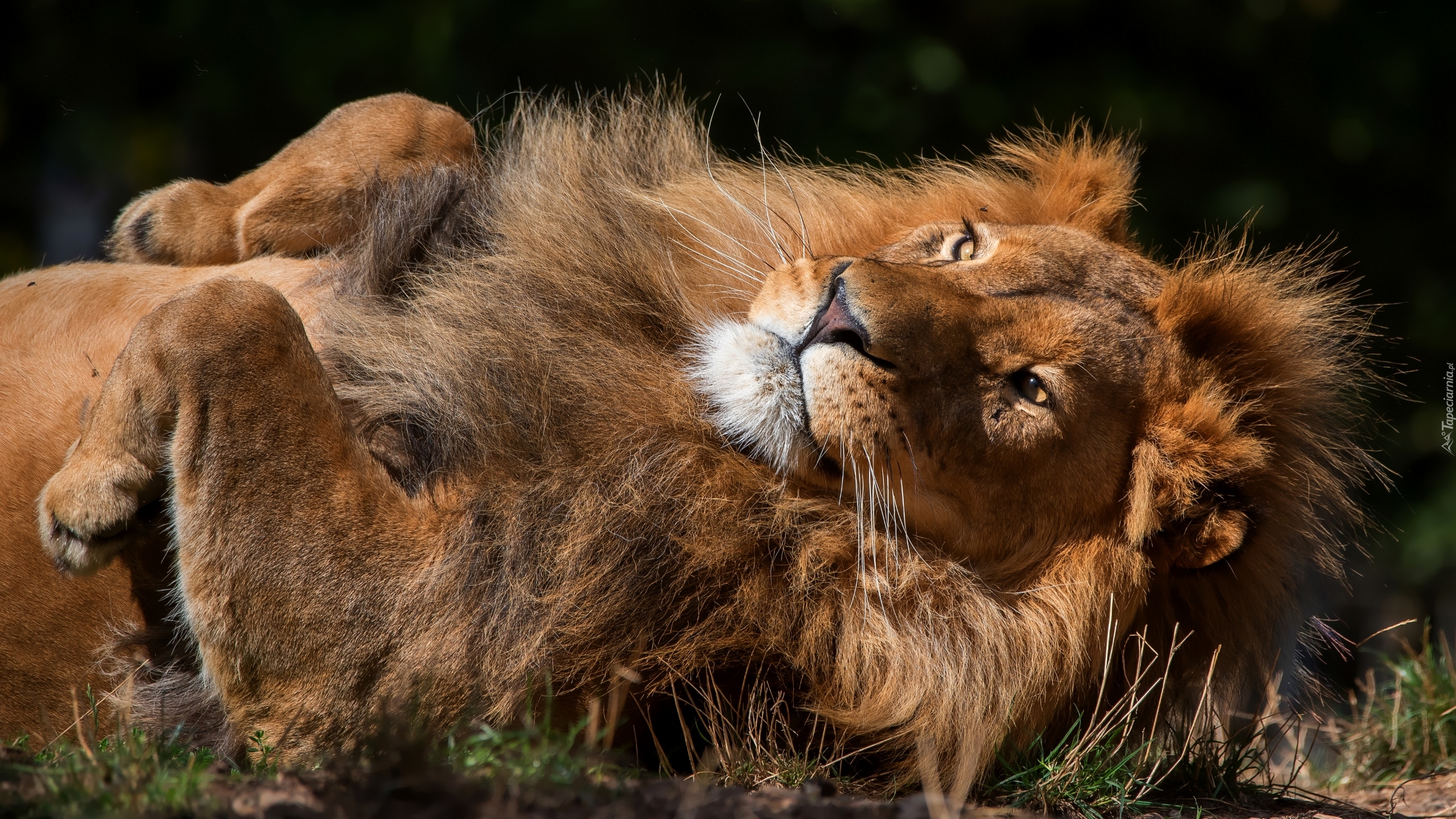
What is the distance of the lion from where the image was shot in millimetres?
2156

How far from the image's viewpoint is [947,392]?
2289 millimetres

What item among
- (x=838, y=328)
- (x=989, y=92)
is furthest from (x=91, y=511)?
(x=989, y=92)

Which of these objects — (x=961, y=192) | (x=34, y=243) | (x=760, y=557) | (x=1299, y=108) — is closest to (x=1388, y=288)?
(x=1299, y=108)

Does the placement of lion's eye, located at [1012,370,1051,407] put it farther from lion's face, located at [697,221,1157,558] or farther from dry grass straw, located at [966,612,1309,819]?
dry grass straw, located at [966,612,1309,819]

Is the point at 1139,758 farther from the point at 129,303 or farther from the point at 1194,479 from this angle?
the point at 129,303

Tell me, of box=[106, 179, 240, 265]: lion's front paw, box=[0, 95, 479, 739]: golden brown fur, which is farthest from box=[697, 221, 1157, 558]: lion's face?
box=[106, 179, 240, 265]: lion's front paw

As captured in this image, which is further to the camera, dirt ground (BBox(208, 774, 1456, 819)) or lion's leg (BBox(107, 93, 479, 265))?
lion's leg (BBox(107, 93, 479, 265))

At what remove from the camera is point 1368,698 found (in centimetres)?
342

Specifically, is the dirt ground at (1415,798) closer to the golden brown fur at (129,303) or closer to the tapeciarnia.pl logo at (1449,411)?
the golden brown fur at (129,303)

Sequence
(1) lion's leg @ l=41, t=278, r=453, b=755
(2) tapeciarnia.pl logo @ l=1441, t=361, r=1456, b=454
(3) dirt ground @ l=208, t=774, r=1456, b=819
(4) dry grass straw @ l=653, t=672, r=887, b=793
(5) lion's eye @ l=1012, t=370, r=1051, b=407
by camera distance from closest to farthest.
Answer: (3) dirt ground @ l=208, t=774, r=1456, b=819 → (1) lion's leg @ l=41, t=278, r=453, b=755 → (4) dry grass straw @ l=653, t=672, r=887, b=793 → (5) lion's eye @ l=1012, t=370, r=1051, b=407 → (2) tapeciarnia.pl logo @ l=1441, t=361, r=1456, b=454

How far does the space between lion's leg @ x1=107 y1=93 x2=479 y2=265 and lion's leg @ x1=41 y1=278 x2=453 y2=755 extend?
2.36 feet

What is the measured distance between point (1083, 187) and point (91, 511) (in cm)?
A: 224

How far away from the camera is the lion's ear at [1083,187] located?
2930 mm

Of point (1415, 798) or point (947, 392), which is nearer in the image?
point (947, 392)
